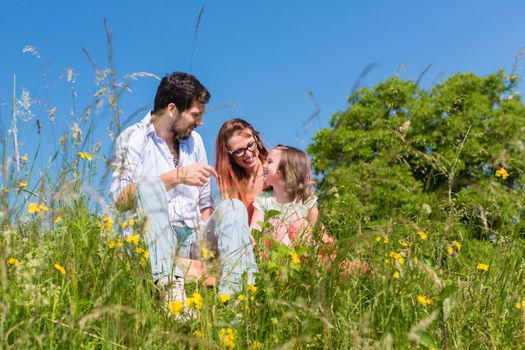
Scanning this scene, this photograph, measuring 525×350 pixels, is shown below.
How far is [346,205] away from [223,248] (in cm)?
88

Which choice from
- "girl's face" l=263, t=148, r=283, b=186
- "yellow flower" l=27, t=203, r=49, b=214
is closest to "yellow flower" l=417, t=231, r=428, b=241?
"girl's face" l=263, t=148, r=283, b=186

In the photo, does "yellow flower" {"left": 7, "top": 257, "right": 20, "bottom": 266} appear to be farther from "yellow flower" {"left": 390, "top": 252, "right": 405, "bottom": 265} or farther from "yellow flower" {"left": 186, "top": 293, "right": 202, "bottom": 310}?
"yellow flower" {"left": 390, "top": 252, "right": 405, "bottom": 265}

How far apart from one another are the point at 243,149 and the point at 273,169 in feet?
1.23

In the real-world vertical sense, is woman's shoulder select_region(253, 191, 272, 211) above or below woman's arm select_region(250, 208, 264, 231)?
above

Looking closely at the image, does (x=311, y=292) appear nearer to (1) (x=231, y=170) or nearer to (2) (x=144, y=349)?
(2) (x=144, y=349)

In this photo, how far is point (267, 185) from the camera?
538 cm

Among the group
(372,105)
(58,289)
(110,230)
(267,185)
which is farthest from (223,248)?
(372,105)

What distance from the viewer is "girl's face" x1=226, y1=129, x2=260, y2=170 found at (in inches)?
211

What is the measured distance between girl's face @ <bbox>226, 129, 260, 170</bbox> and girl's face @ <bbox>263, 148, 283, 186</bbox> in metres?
0.21

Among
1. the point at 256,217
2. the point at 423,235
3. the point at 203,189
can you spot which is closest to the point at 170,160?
the point at 203,189

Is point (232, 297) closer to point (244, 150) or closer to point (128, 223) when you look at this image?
point (128, 223)

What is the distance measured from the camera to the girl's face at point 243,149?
17.6 feet

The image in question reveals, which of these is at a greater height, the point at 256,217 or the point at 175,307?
the point at 256,217

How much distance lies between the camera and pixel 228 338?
2.75 metres
